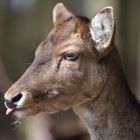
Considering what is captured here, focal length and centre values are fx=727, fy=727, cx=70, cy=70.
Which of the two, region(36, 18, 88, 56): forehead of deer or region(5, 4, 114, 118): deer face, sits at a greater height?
region(36, 18, 88, 56): forehead of deer

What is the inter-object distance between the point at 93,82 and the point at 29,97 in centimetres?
58

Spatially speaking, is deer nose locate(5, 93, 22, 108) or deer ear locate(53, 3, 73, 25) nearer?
deer nose locate(5, 93, 22, 108)

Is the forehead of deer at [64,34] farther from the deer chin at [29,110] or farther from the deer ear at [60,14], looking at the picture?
the deer chin at [29,110]

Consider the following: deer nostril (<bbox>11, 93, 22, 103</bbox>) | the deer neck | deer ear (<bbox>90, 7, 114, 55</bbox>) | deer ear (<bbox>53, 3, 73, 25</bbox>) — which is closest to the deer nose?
deer nostril (<bbox>11, 93, 22, 103</bbox>)

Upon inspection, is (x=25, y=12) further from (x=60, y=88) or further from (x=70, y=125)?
(x=60, y=88)

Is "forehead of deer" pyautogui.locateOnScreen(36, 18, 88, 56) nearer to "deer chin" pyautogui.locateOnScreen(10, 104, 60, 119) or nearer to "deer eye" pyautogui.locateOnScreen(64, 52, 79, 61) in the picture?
"deer eye" pyautogui.locateOnScreen(64, 52, 79, 61)

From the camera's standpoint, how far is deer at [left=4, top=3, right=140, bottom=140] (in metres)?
5.85

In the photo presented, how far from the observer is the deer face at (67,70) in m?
5.82

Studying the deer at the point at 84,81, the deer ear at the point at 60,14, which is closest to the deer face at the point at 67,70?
the deer at the point at 84,81

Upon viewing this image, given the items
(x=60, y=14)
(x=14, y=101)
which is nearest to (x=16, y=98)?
(x=14, y=101)

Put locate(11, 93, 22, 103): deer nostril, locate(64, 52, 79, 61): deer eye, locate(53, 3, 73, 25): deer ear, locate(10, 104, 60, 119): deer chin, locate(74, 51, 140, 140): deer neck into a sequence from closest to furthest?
1. locate(11, 93, 22, 103): deer nostril
2. locate(10, 104, 60, 119): deer chin
3. locate(64, 52, 79, 61): deer eye
4. locate(74, 51, 140, 140): deer neck
5. locate(53, 3, 73, 25): deer ear

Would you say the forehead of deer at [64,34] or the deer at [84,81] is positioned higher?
the forehead of deer at [64,34]

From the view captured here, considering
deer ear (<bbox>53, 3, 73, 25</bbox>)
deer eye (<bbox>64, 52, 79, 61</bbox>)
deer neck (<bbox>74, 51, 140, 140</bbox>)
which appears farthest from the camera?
Result: deer ear (<bbox>53, 3, 73, 25</bbox>)

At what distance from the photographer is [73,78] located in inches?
233
